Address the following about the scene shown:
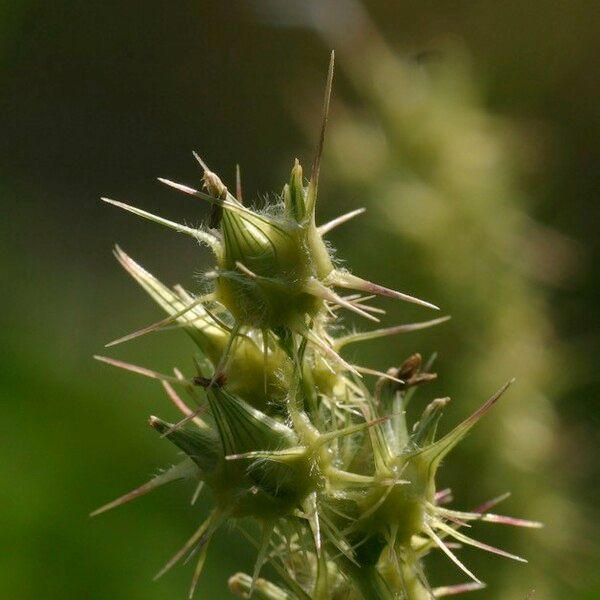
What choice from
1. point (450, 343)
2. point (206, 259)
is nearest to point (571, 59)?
point (206, 259)

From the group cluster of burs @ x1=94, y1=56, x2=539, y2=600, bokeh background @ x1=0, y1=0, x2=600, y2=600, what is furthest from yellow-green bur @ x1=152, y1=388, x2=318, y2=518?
bokeh background @ x1=0, y1=0, x2=600, y2=600

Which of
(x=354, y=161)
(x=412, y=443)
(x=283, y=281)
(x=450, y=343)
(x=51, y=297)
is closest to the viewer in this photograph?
(x=283, y=281)

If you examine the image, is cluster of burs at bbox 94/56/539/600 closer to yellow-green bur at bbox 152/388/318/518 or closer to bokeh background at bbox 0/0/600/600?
yellow-green bur at bbox 152/388/318/518

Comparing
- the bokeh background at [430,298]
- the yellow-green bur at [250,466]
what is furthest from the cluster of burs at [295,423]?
the bokeh background at [430,298]

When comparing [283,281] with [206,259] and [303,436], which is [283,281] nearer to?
[303,436]

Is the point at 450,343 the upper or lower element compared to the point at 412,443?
lower

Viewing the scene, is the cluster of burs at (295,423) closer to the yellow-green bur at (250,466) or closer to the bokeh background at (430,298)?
the yellow-green bur at (250,466)
